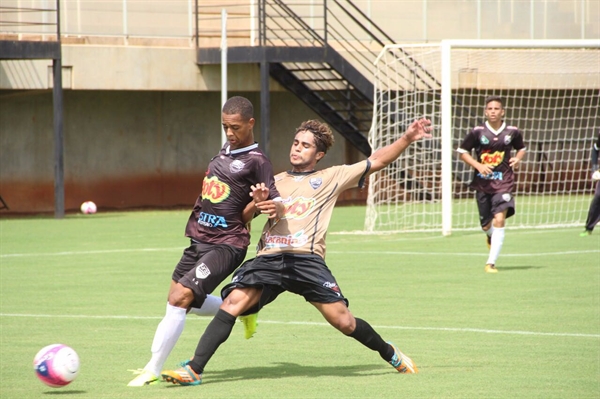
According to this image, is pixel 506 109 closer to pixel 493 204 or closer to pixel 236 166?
pixel 493 204

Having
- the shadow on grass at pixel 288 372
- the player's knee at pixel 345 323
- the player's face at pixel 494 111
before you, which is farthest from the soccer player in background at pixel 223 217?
the player's face at pixel 494 111

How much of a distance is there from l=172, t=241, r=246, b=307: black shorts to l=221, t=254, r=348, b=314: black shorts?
0.13 metres

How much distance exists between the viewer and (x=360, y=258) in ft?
49.0

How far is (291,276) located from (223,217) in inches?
26.0

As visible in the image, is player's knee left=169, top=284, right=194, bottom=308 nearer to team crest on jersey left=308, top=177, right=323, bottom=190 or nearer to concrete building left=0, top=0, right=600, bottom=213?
team crest on jersey left=308, top=177, right=323, bottom=190

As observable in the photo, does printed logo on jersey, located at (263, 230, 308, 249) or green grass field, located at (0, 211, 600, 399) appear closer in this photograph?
green grass field, located at (0, 211, 600, 399)

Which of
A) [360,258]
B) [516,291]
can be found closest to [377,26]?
[360,258]

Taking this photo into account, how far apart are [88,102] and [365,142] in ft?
23.0

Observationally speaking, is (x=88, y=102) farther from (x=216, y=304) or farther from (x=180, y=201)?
(x=216, y=304)

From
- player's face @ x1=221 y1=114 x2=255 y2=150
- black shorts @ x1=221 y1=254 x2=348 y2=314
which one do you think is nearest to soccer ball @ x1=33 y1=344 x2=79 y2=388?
black shorts @ x1=221 y1=254 x2=348 y2=314

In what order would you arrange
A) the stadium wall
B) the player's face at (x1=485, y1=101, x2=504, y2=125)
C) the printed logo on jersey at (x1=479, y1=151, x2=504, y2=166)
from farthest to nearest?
1. the stadium wall
2. the printed logo on jersey at (x1=479, y1=151, x2=504, y2=166)
3. the player's face at (x1=485, y1=101, x2=504, y2=125)

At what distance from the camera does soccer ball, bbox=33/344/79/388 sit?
6332 mm

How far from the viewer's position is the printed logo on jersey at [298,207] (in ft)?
23.1

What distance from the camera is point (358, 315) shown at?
385 inches
